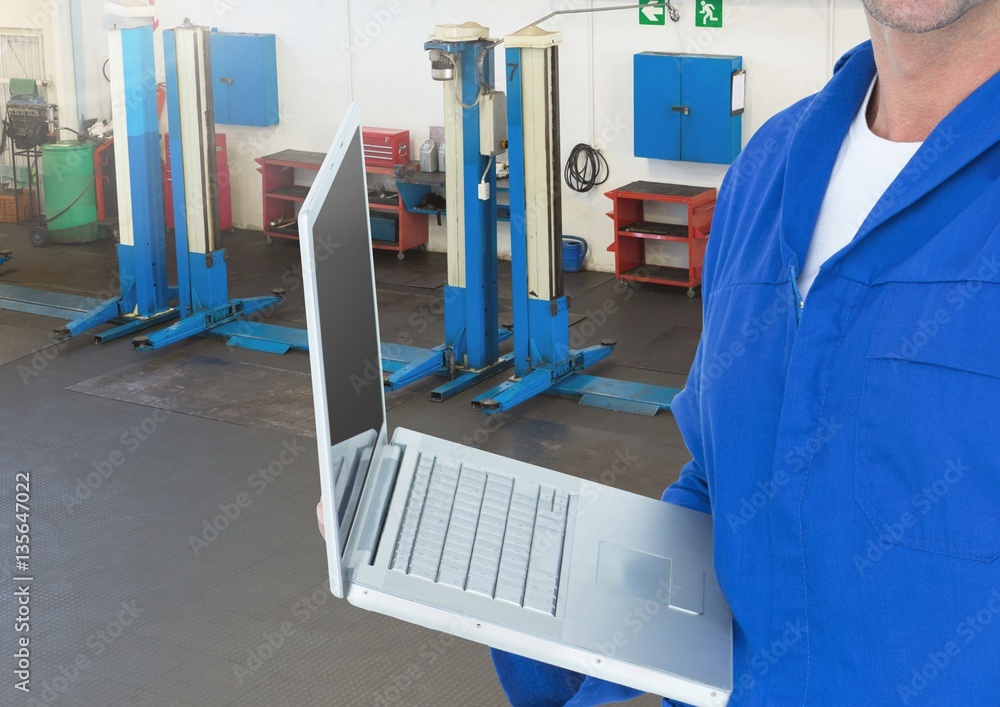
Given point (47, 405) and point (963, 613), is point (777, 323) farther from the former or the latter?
point (47, 405)

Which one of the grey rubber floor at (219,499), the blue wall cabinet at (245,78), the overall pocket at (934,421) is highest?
the blue wall cabinet at (245,78)

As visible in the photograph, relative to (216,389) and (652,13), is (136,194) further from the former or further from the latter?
(652,13)

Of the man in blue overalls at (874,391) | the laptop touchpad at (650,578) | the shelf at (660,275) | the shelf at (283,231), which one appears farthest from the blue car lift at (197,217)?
the man in blue overalls at (874,391)

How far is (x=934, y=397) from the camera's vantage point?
901mm

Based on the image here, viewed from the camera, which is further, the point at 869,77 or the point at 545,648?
the point at 869,77

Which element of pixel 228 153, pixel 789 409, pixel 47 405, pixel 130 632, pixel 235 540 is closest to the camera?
pixel 789 409

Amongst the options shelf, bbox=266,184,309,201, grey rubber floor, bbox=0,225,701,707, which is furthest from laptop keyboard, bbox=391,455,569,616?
shelf, bbox=266,184,309,201

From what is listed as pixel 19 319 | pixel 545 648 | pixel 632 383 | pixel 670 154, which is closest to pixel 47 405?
pixel 19 319

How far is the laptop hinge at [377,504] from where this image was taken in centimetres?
110

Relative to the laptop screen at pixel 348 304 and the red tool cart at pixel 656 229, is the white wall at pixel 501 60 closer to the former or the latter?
the red tool cart at pixel 656 229

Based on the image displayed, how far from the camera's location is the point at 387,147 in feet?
26.0

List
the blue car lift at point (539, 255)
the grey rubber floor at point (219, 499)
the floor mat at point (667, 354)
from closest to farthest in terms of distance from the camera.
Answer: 1. the grey rubber floor at point (219, 499)
2. the blue car lift at point (539, 255)
3. the floor mat at point (667, 354)

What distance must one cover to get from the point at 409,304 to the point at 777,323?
610cm

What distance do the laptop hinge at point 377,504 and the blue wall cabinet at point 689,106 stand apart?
581 centimetres
